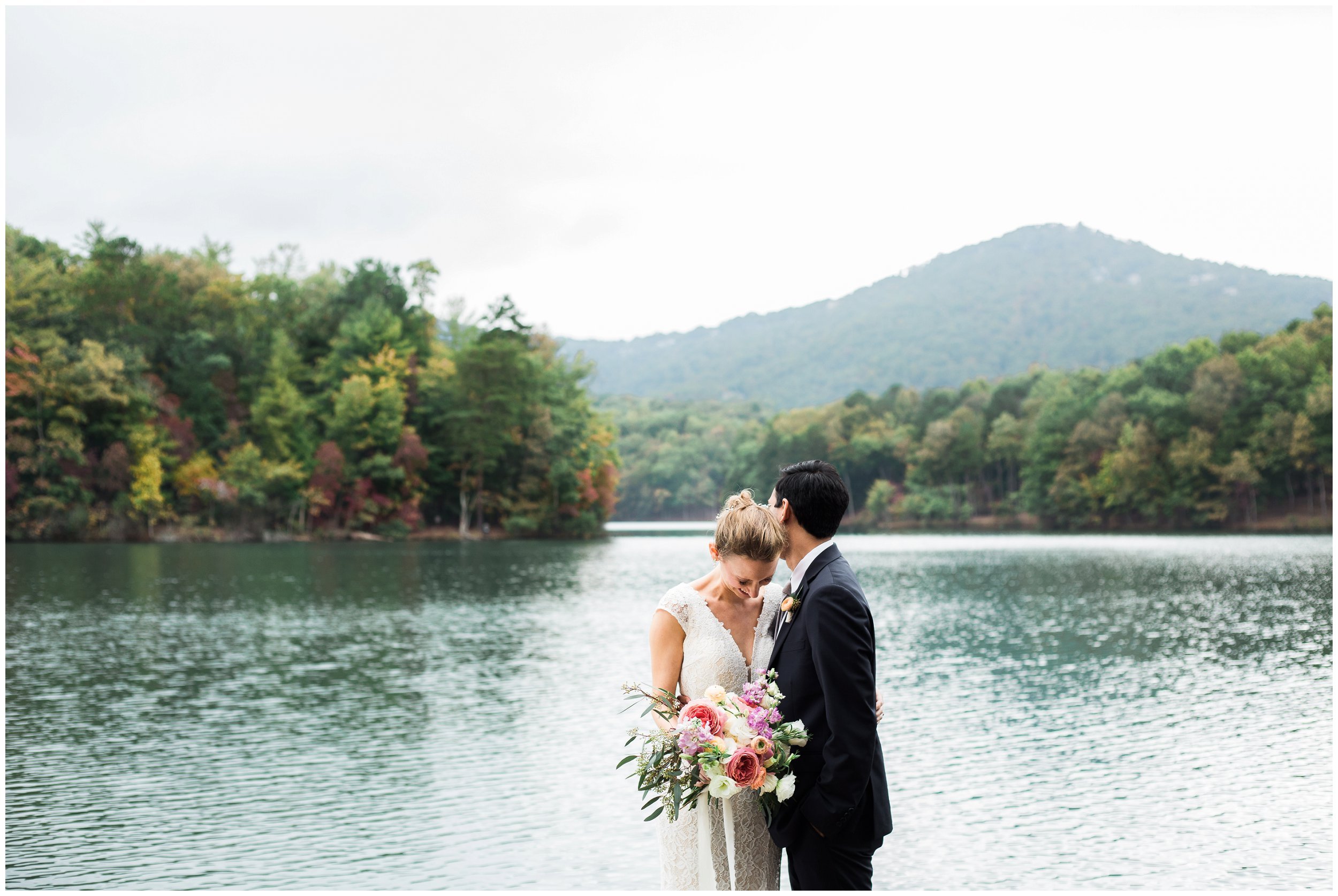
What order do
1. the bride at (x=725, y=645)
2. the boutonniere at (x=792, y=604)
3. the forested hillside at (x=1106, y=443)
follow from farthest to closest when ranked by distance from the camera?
1. the forested hillside at (x=1106, y=443)
2. the bride at (x=725, y=645)
3. the boutonniere at (x=792, y=604)

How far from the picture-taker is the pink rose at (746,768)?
119 inches

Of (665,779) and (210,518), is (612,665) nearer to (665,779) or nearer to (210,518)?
(665,779)

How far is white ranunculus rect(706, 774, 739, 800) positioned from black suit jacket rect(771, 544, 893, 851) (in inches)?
9.7

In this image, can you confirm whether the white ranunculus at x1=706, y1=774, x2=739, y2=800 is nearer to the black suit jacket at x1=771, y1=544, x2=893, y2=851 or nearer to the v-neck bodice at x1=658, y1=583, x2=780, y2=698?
the black suit jacket at x1=771, y1=544, x2=893, y2=851

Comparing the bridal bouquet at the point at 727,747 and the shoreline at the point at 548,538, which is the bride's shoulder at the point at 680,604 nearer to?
the bridal bouquet at the point at 727,747

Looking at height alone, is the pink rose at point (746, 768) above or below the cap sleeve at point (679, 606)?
below

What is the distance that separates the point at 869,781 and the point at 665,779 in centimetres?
61

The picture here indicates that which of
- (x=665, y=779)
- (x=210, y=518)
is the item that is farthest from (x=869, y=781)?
(x=210, y=518)

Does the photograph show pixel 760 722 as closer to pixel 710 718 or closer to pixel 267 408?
pixel 710 718

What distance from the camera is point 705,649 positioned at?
3445 mm

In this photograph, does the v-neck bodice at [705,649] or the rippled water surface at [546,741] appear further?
the rippled water surface at [546,741]

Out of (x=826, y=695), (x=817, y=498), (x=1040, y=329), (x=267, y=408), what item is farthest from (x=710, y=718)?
(x=1040, y=329)

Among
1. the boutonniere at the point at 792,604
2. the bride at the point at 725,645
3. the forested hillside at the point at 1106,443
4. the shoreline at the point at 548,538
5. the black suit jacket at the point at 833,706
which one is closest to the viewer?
the black suit jacket at the point at 833,706

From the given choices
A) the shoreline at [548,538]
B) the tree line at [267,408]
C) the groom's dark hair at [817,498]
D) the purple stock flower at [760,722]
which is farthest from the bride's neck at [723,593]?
the tree line at [267,408]
